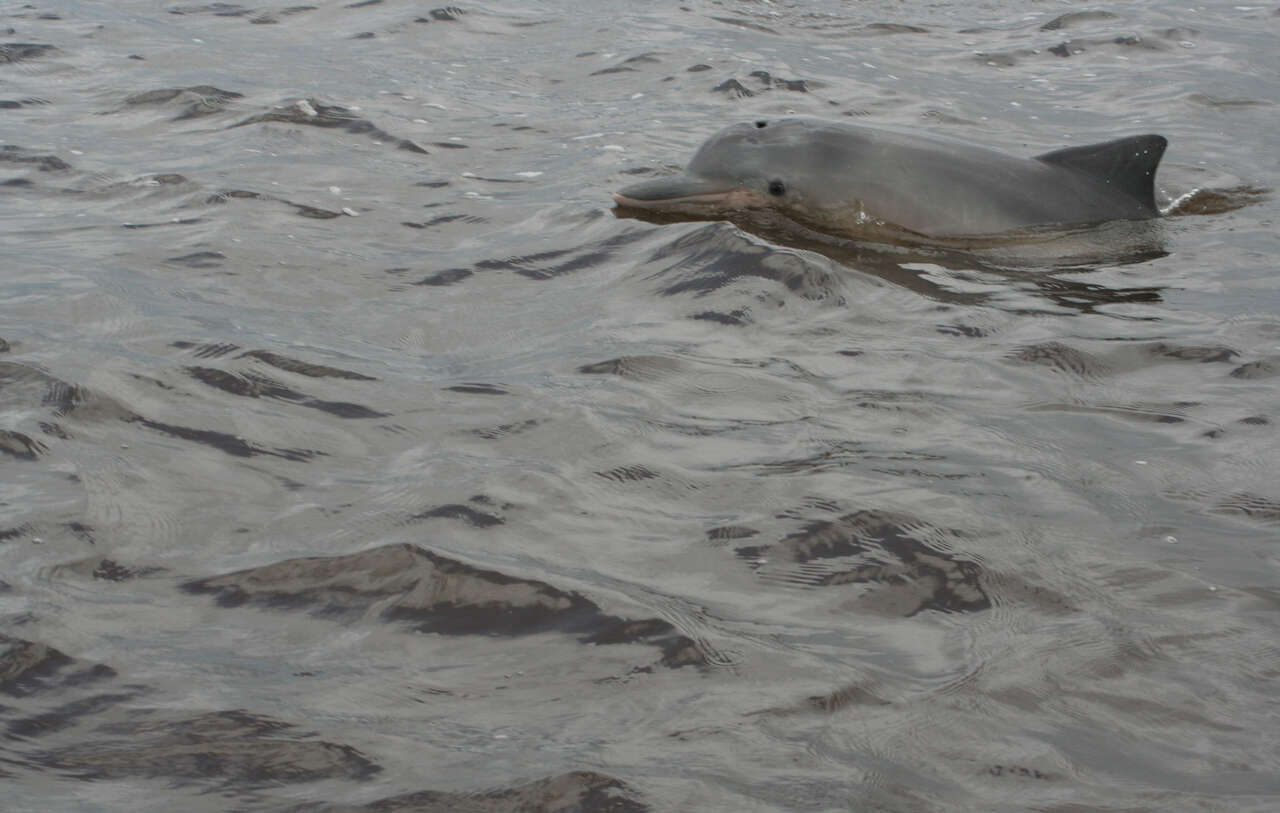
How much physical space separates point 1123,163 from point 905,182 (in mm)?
1094

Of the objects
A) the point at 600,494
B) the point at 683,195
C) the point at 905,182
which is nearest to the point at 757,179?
the point at 683,195

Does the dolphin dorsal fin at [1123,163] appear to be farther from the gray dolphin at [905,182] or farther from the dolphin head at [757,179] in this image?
the dolphin head at [757,179]

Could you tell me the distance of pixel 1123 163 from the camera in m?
7.01

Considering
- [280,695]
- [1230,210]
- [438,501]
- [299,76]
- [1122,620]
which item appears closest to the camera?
[280,695]

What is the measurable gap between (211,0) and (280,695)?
11.3m

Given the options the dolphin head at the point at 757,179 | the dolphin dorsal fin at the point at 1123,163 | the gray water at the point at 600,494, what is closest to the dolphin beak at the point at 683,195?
the dolphin head at the point at 757,179

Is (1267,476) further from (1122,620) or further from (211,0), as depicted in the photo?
(211,0)

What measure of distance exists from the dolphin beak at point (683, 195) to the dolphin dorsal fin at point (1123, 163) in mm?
1660

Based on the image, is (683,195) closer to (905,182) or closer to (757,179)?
(757,179)

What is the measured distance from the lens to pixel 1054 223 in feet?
22.7

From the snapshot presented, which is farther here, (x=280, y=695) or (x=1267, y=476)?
(x=1267, y=476)

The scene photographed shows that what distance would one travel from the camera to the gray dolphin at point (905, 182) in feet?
22.8

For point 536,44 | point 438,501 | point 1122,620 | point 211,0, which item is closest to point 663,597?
point 438,501

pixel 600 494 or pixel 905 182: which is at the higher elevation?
pixel 905 182
